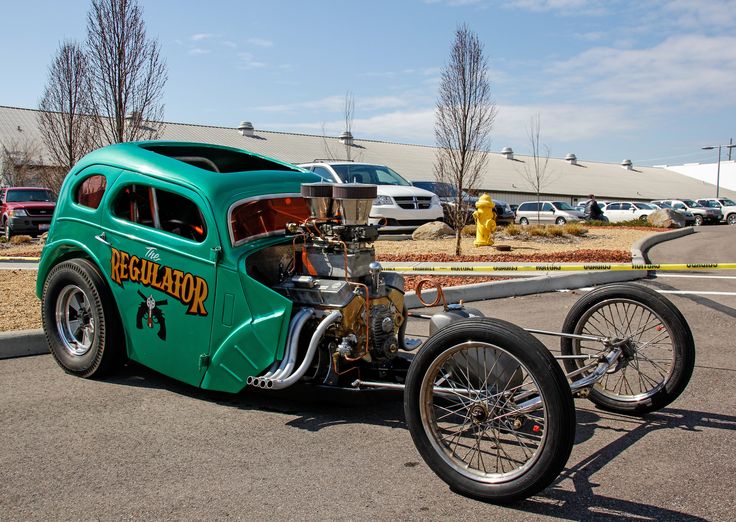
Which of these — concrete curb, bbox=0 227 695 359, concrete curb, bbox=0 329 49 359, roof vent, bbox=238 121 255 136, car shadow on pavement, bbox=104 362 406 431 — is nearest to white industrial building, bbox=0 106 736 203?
roof vent, bbox=238 121 255 136

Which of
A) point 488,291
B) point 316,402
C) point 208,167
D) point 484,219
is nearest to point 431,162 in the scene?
point 484,219

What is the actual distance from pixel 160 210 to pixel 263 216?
862 mm

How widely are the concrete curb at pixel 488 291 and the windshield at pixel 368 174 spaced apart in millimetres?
6876

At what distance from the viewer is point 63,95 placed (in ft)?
67.1

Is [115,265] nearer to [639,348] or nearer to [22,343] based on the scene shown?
[22,343]

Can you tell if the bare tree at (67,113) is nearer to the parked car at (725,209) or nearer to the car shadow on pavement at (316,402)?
the car shadow on pavement at (316,402)

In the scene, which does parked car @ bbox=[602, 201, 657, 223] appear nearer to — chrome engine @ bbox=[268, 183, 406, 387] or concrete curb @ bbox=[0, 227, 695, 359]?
concrete curb @ bbox=[0, 227, 695, 359]

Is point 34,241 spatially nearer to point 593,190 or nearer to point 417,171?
point 417,171

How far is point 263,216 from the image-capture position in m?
5.26

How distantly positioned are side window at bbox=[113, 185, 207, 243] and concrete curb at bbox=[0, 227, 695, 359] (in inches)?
72.6

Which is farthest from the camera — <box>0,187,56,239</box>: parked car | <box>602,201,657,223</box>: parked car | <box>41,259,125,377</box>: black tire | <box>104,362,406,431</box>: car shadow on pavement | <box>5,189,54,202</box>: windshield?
<box>602,201,657,223</box>: parked car

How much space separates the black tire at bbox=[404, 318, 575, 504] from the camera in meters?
3.32

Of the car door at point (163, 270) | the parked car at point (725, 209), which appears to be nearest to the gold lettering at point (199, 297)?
the car door at point (163, 270)

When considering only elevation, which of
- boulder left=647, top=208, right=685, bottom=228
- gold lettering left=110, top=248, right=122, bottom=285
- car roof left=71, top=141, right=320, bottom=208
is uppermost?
car roof left=71, top=141, right=320, bottom=208
